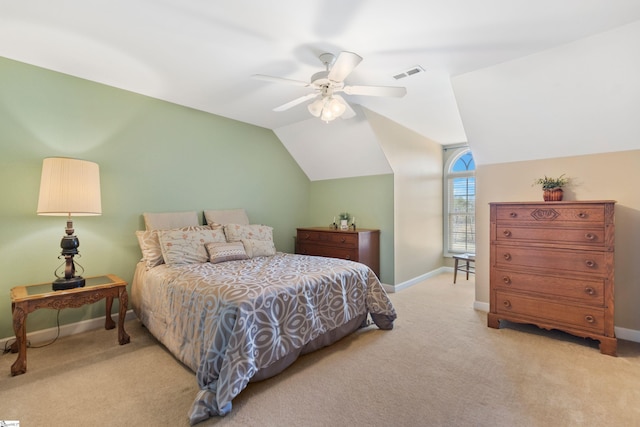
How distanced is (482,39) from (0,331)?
182 inches

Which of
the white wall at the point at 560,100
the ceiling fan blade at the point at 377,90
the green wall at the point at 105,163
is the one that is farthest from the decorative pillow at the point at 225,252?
the white wall at the point at 560,100

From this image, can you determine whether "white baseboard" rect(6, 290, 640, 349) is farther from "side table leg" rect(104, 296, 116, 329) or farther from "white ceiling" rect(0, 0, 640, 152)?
"white ceiling" rect(0, 0, 640, 152)

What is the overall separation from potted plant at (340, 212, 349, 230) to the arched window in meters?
2.14

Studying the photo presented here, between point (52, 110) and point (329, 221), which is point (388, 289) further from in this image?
point (52, 110)

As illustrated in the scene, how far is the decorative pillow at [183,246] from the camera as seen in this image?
289cm

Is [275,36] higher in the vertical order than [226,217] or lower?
higher

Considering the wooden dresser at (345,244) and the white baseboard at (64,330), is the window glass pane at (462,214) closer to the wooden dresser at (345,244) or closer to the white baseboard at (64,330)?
the wooden dresser at (345,244)

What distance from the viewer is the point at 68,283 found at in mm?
2455

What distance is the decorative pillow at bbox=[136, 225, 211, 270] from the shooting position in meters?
2.96

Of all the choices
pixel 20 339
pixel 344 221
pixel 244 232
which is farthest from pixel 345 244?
pixel 20 339

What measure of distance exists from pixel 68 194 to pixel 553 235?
4.26m

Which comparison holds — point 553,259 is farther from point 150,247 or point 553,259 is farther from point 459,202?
point 150,247

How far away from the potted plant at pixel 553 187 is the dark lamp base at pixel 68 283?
4378 millimetres

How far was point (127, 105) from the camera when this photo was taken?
321cm
